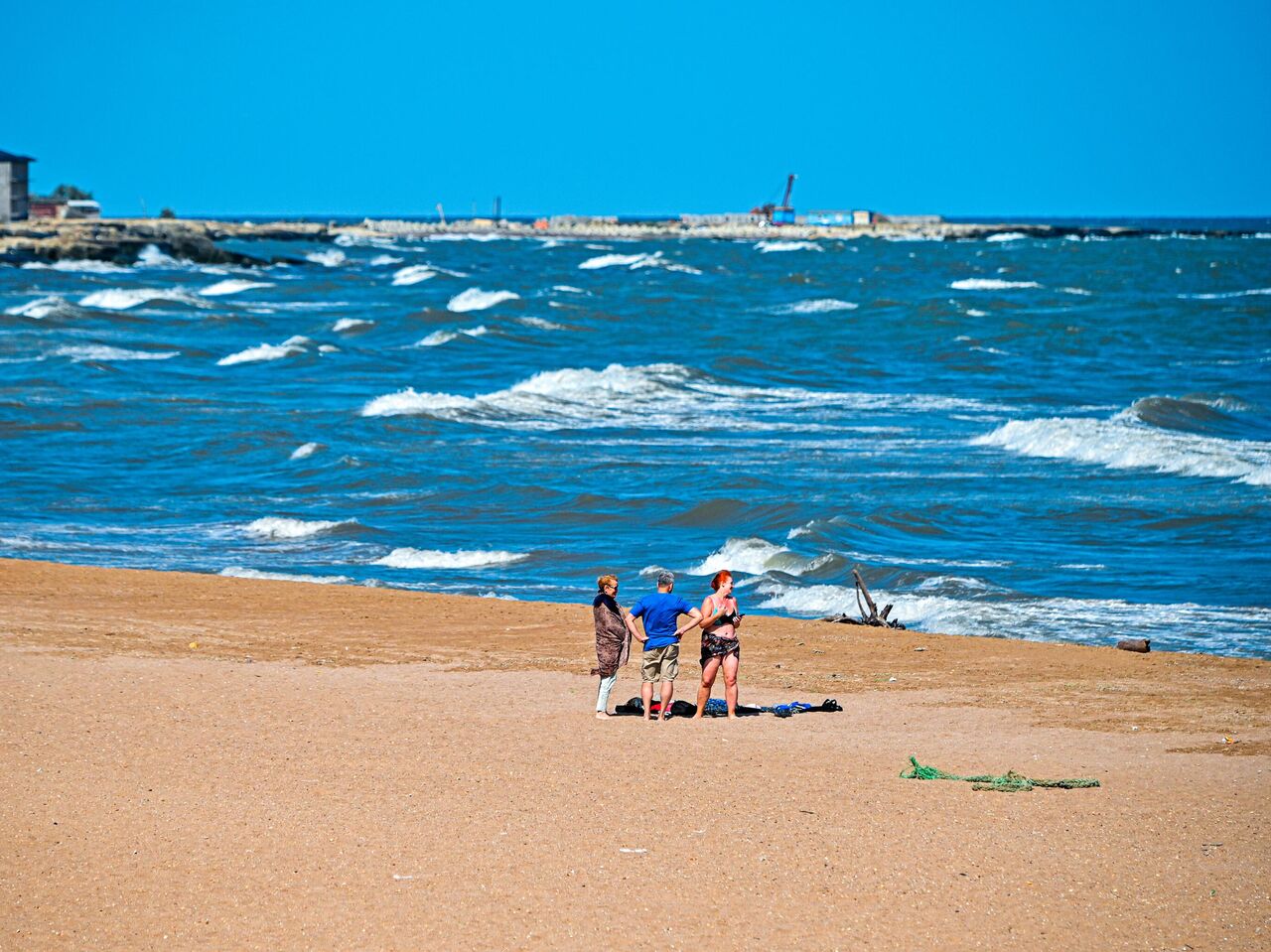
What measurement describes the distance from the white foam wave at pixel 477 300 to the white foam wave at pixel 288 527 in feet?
124

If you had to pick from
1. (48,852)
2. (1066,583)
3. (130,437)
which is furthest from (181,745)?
(130,437)

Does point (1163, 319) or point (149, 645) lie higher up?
point (1163, 319)

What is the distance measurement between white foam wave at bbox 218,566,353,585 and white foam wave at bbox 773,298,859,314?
42179mm

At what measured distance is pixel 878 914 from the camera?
716 centimetres

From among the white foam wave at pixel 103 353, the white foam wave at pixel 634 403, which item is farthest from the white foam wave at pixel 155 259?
the white foam wave at pixel 634 403

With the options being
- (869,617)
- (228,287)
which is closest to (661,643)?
(869,617)

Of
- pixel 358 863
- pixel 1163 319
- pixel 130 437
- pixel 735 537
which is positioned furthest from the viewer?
pixel 1163 319

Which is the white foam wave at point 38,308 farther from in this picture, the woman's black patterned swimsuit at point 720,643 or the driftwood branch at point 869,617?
the woman's black patterned swimsuit at point 720,643

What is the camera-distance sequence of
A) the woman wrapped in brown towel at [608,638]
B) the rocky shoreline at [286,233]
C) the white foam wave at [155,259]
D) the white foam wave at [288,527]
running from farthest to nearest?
the white foam wave at [155,259]
the rocky shoreline at [286,233]
the white foam wave at [288,527]
the woman wrapped in brown towel at [608,638]

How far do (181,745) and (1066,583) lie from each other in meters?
10.5

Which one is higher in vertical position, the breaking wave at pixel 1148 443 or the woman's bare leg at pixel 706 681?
the breaking wave at pixel 1148 443

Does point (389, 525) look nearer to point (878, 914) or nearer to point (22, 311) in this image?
point (878, 914)

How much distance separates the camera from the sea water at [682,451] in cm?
1798

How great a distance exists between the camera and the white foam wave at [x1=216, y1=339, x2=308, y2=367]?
41.7 metres
